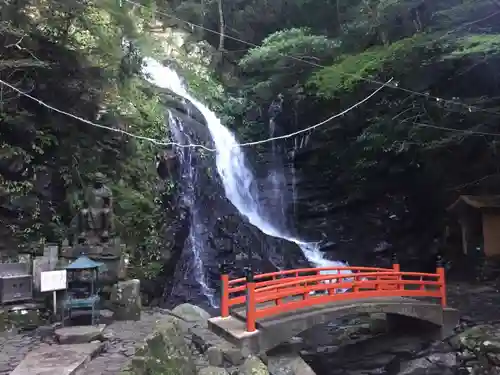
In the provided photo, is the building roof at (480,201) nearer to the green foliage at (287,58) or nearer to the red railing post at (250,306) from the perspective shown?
the green foliage at (287,58)

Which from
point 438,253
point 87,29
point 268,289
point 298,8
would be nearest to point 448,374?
point 268,289

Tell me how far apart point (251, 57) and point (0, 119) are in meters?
10.2

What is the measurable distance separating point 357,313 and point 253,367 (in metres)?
4.05

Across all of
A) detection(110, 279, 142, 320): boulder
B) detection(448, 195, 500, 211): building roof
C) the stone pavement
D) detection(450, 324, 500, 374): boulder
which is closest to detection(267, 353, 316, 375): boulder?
the stone pavement

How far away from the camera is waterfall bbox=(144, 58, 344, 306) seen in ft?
56.3

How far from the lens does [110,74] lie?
12.8 metres

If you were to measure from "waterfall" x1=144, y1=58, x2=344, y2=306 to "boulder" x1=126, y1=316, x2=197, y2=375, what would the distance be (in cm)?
978

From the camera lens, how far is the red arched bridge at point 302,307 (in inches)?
316

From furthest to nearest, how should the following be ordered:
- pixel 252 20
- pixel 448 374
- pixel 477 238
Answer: pixel 252 20 < pixel 477 238 < pixel 448 374

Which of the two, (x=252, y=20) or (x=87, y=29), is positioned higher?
(x=252, y=20)

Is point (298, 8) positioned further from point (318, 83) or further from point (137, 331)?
point (137, 331)

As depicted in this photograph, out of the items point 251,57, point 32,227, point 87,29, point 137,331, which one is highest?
point 251,57

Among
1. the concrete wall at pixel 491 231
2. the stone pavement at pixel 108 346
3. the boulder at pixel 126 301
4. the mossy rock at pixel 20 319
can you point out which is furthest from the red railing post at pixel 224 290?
the concrete wall at pixel 491 231

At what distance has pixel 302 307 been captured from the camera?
9250 mm
